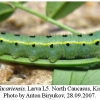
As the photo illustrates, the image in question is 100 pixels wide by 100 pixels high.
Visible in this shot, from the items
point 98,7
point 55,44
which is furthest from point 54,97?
point 98,7

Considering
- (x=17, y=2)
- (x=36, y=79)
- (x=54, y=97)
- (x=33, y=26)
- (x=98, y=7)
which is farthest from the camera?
(x=98, y=7)

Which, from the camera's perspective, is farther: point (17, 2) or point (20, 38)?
point (17, 2)

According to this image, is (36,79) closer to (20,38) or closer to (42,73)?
(42,73)

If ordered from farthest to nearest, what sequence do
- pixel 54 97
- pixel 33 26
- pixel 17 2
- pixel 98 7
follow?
1. pixel 98 7
2. pixel 33 26
3. pixel 17 2
4. pixel 54 97

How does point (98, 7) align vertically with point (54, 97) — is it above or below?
above

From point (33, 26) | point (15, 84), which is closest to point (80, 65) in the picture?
point (15, 84)

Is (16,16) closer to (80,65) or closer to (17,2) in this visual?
(17,2)

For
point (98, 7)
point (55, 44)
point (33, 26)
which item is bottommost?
point (55, 44)
